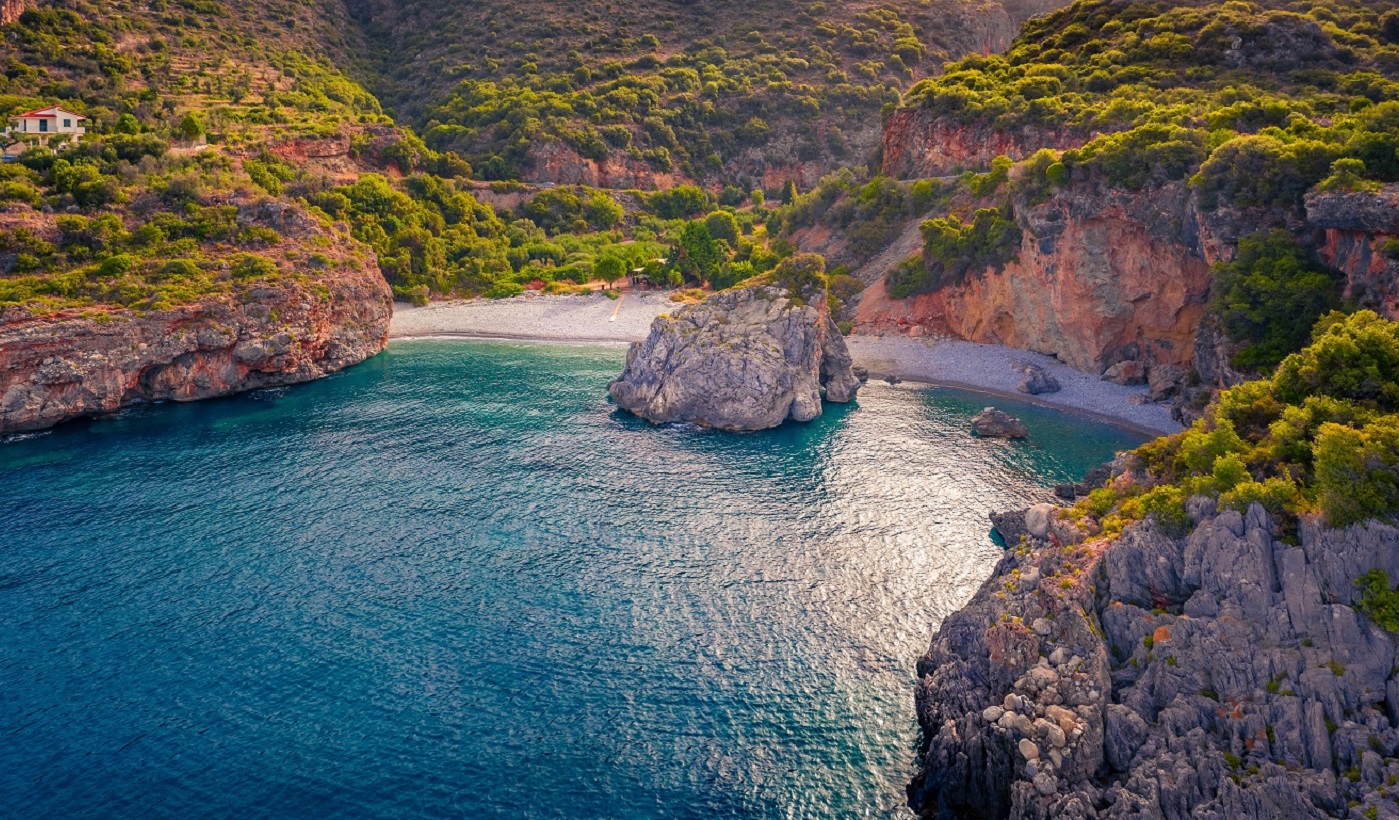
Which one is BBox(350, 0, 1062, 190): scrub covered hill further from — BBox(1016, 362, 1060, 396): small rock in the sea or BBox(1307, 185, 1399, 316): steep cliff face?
BBox(1307, 185, 1399, 316): steep cliff face

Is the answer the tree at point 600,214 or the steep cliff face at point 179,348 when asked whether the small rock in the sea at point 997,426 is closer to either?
the steep cliff face at point 179,348

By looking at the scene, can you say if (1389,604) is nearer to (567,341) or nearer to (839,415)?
(839,415)

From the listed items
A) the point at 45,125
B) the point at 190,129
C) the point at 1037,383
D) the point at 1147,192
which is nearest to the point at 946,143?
the point at 1147,192

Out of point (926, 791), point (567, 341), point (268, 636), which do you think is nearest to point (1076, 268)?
point (567, 341)

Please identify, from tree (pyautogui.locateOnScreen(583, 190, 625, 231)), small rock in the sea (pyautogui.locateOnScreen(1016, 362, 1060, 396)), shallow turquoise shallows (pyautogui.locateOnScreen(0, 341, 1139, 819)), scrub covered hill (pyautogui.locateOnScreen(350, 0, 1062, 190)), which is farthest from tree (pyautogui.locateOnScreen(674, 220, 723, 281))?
small rock in the sea (pyautogui.locateOnScreen(1016, 362, 1060, 396))

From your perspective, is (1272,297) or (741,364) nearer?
(1272,297)

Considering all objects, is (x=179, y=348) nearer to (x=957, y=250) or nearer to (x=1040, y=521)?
(x=1040, y=521)

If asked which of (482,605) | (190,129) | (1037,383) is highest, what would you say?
(190,129)

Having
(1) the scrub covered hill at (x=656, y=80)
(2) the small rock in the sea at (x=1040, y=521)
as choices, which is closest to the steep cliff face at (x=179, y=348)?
(1) the scrub covered hill at (x=656, y=80)
